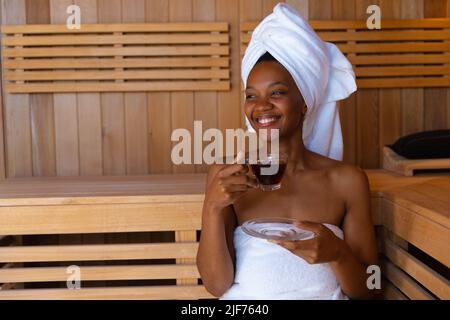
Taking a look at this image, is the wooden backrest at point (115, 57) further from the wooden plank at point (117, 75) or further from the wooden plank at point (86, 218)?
the wooden plank at point (86, 218)

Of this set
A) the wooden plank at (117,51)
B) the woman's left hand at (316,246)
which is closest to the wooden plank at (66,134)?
the wooden plank at (117,51)

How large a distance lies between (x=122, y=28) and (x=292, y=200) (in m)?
1.38

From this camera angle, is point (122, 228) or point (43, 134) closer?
point (122, 228)

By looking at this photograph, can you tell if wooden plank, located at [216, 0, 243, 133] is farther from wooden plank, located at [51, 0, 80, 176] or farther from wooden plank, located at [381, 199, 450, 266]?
wooden plank, located at [381, 199, 450, 266]

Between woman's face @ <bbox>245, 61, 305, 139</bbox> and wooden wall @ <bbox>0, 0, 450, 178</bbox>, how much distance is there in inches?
43.8

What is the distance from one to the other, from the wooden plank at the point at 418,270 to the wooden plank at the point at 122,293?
68 centimetres

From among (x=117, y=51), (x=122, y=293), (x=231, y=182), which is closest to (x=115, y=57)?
(x=117, y=51)

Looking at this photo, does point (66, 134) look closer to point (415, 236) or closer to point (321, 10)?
point (321, 10)

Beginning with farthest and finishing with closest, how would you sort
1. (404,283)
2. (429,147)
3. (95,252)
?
(429,147) < (95,252) < (404,283)

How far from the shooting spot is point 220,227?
4.95 feet

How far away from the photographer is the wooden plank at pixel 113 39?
2.63 metres

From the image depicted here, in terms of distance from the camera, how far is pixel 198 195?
2.04 meters

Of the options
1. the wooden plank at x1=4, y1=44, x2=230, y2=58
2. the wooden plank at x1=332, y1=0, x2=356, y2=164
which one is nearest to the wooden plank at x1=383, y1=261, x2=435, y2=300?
the wooden plank at x1=332, y1=0, x2=356, y2=164

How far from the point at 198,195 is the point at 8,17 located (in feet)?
4.55
